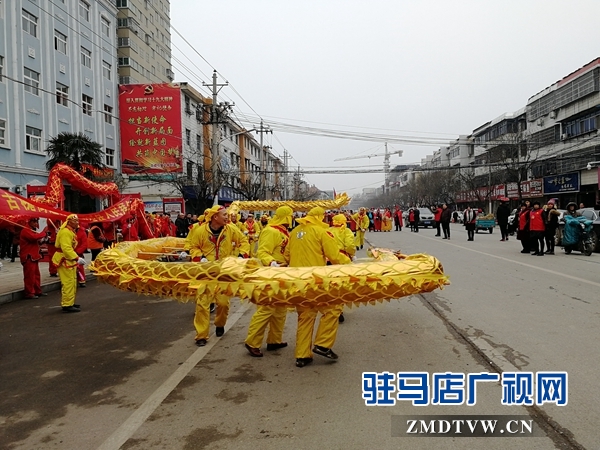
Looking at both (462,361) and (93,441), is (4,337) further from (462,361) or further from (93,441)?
(462,361)

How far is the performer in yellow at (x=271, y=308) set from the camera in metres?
5.29

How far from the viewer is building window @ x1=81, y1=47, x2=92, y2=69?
99.8ft

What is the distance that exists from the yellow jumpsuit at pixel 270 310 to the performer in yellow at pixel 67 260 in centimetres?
400

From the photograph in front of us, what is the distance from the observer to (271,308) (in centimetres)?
512

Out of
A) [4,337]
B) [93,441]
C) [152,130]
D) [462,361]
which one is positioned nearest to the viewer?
[93,441]

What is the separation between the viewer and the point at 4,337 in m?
6.70

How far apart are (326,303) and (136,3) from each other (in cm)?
4519

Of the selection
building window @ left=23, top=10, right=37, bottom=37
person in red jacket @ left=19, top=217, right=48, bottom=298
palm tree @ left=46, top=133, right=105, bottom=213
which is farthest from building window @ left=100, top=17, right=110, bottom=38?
person in red jacket @ left=19, top=217, right=48, bottom=298

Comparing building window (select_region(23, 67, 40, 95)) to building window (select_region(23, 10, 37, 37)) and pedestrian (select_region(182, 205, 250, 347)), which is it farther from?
pedestrian (select_region(182, 205, 250, 347))

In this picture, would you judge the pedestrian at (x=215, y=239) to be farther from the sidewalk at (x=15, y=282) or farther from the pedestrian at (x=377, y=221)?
the pedestrian at (x=377, y=221)

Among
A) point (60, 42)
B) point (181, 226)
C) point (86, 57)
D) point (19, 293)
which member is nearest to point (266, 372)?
point (19, 293)

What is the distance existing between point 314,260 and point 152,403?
2.11 m

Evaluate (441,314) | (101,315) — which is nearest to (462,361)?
(441,314)

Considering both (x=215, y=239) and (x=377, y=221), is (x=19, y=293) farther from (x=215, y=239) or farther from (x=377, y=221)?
(x=377, y=221)
